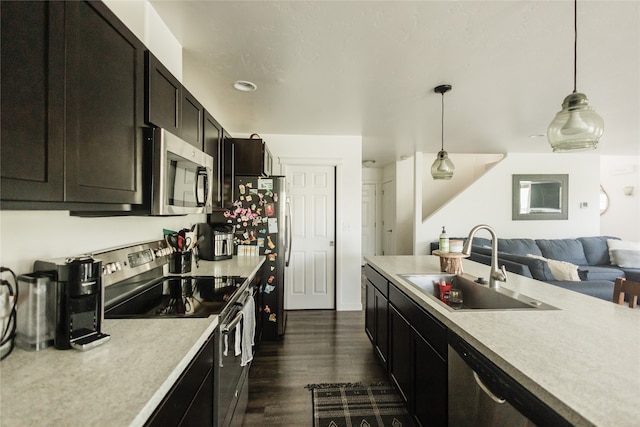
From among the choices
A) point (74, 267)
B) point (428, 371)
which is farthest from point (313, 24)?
point (428, 371)

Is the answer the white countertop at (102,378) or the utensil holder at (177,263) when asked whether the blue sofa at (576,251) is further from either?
the white countertop at (102,378)

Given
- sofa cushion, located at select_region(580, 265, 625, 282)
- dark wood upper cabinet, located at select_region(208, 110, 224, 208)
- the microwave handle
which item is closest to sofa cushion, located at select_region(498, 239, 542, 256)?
sofa cushion, located at select_region(580, 265, 625, 282)

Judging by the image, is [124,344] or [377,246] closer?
[124,344]

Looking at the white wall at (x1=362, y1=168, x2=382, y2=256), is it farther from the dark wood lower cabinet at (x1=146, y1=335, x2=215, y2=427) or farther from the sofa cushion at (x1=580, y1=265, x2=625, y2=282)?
the dark wood lower cabinet at (x1=146, y1=335, x2=215, y2=427)

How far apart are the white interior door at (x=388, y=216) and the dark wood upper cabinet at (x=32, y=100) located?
5.97m

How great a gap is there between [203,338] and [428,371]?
1125 millimetres

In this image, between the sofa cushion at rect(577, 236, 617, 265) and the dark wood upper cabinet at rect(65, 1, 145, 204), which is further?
the sofa cushion at rect(577, 236, 617, 265)

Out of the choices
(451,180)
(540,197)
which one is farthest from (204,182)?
(451,180)

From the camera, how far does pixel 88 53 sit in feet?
2.98

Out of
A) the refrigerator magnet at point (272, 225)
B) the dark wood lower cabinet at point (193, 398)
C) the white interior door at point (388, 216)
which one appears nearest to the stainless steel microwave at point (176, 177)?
the dark wood lower cabinet at point (193, 398)

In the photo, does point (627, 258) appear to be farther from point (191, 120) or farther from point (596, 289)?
point (191, 120)

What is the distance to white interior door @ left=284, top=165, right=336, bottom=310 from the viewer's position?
3900 millimetres

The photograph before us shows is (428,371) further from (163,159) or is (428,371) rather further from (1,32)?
(1,32)

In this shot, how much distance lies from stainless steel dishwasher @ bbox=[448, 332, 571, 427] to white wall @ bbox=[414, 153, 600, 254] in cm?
422
